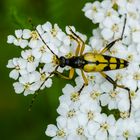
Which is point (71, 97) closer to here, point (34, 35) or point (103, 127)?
point (103, 127)

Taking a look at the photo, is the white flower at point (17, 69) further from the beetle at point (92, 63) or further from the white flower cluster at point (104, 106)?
the white flower cluster at point (104, 106)

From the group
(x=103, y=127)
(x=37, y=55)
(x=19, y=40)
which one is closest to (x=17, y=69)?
(x=37, y=55)

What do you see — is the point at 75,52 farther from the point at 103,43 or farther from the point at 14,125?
the point at 14,125

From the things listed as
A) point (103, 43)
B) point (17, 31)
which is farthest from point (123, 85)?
point (17, 31)

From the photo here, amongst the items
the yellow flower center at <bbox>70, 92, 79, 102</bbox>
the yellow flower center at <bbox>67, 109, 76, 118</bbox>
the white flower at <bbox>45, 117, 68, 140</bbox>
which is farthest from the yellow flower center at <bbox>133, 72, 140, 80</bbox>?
the white flower at <bbox>45, 117, 68, 140</bbox>

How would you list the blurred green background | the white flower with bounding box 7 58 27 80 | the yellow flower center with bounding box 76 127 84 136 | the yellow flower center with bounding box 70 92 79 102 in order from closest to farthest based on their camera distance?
the yellow flower center with bounding box 76 127 84 136 → the yellow flower center with bounding box 70 92 79 102 → the white flower with bounding box 7 58 27 80 → the blurred green background

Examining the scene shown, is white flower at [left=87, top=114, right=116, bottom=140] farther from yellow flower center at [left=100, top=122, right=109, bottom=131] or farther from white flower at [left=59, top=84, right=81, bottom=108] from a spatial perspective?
white flower at [left=59, top=84, right=81, bottom=108]

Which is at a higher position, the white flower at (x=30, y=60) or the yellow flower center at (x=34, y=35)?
the yellow flower center at (x=34, y=35)

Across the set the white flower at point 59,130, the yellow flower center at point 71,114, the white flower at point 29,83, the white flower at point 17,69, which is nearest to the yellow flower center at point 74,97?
the yellow flower center at point 71,114
